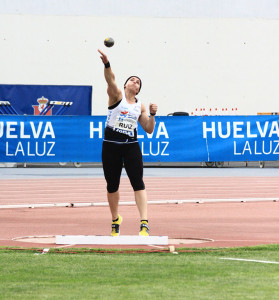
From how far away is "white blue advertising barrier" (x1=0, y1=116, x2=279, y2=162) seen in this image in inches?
1200

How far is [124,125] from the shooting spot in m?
11.0

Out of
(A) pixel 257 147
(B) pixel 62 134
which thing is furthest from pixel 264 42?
(B) pixel 62 134

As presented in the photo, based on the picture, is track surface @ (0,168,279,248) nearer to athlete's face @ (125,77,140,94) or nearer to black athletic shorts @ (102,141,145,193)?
black athletic shorts @ (102,141,145,193)

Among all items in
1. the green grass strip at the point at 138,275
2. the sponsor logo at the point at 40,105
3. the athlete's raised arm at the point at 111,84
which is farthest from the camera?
the sponsor logo at the point at 40,105

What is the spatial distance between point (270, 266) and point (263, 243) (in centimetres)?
229

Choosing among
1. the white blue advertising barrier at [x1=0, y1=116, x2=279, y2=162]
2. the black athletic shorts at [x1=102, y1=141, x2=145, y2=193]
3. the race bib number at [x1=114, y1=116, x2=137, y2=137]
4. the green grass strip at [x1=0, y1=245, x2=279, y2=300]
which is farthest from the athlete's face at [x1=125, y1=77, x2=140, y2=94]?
the white blue advertising barrier at [x1=0, y1=116, x2=279, y2=162]

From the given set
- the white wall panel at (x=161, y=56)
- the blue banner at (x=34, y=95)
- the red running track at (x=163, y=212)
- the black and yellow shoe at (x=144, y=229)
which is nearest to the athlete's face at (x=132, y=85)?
the black and yellow shoe at (x=144, y=229)

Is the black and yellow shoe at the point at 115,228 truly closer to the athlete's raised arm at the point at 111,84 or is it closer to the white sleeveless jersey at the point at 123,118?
the white sleeveless jersey at the point at 123,118

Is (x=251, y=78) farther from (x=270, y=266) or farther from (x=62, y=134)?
(x=270, y=266)

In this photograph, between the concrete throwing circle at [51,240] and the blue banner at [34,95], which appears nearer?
the concrete throwing circle at [51,240]

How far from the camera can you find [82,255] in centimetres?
955

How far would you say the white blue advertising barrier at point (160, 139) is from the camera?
30469mm

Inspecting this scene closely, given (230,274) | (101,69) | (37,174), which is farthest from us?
Answer: (101,69)

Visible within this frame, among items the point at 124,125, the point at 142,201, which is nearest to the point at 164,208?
the point at 142,201
